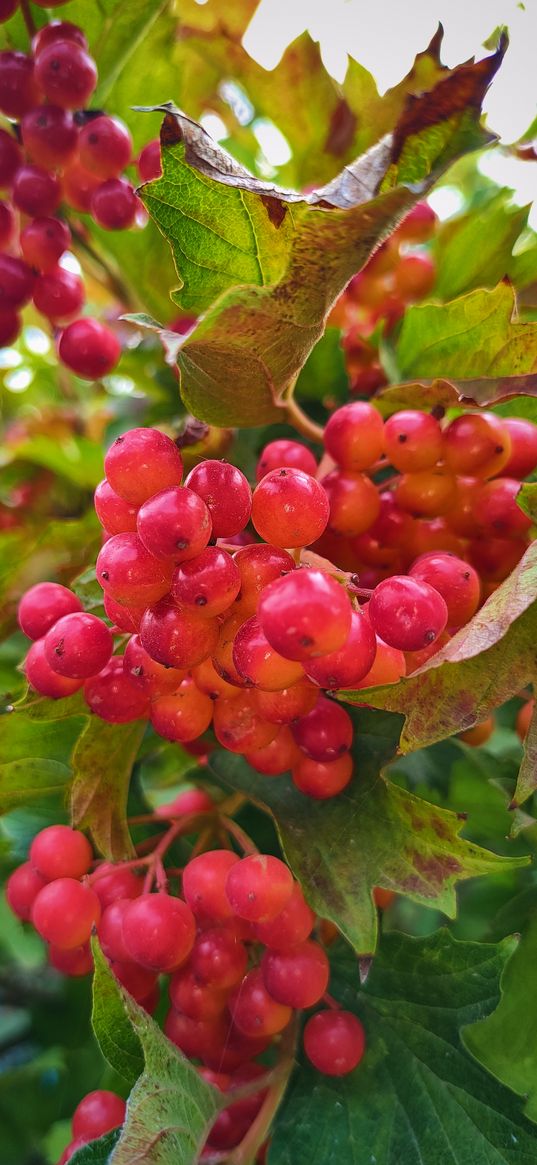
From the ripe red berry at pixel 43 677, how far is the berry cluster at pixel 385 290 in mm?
406

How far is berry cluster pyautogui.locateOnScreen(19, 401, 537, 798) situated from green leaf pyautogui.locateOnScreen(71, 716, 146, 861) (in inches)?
2.7

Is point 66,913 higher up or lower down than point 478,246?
lower down

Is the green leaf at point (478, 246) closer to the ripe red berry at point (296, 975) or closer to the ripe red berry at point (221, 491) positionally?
the ripe red berry at point (221, 491)

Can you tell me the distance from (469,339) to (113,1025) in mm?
510

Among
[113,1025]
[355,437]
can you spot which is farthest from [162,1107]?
[355,437]

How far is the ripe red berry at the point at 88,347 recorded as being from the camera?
0.75 m

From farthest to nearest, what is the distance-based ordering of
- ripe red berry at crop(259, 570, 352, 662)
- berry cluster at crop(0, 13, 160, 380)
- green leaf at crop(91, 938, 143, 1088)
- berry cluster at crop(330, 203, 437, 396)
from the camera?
berry cluster at crop(330, 203, 437, 396)
berry cluster at crop(0, 13, 160, 380)
green leaf at crop(91, 938, 143, 1088)
ripe red berry at crop(259, 570, 352, 662)

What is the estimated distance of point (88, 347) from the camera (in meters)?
0.75

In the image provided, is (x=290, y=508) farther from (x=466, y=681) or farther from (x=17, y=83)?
(x=17, y=83)

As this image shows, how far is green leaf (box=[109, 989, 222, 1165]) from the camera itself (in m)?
0.45

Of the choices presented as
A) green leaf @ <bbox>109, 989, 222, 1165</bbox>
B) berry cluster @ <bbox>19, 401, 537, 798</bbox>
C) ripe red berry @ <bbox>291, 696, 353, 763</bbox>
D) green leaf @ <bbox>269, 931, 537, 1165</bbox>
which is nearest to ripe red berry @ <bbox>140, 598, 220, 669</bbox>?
berry cluster @ <bbox>19, 401, 537, 798</bbox>

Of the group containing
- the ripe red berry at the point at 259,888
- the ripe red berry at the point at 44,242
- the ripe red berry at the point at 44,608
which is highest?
the ripe red berry at the point at 44,242

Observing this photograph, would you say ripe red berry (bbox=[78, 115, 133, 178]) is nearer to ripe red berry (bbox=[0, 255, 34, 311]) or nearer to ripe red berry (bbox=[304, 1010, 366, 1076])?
ripe red berry (bbox=[0, 255, 34, 311])

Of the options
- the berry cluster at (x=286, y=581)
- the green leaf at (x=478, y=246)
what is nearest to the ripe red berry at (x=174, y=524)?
the berry cluster at (x=286, y=581)
